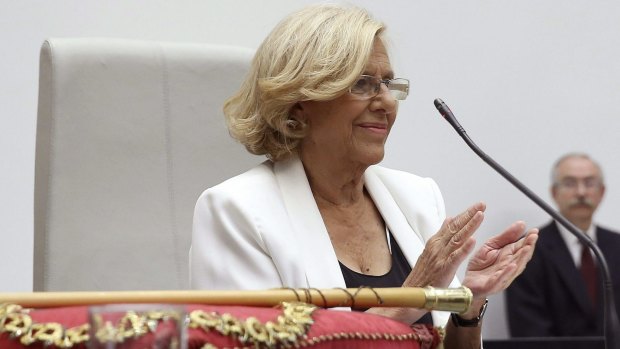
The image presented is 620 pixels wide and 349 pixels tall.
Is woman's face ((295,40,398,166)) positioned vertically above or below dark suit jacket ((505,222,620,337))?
above

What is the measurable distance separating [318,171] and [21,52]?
3.94 feet

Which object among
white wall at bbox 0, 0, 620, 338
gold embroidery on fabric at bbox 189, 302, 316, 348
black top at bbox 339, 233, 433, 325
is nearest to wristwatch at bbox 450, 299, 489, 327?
black top at bbox 339, 233, 433, 325

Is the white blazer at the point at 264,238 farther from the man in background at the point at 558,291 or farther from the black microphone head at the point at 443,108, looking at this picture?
the man in background at the point at 558,291

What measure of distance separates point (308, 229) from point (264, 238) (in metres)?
0.10

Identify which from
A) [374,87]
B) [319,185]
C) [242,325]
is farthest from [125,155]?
[242,325]

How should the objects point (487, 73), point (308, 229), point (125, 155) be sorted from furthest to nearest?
point (487, 73) < point (125, 155) < point (308, 229)

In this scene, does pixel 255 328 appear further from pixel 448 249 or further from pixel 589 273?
pixel 589 273

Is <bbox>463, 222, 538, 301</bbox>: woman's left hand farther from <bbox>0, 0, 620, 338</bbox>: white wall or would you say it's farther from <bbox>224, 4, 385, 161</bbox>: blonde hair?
<bbox>0, 0, 620, 338</bbox>: white wall

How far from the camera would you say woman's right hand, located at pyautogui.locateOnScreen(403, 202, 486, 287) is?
1610 millimetres

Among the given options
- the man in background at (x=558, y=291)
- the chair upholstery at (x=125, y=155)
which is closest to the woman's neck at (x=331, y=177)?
the chair upholstery at (x=125, y=155)

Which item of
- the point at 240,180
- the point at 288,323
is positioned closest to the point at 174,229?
the point at 240,180

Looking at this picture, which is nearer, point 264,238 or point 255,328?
point 255,328

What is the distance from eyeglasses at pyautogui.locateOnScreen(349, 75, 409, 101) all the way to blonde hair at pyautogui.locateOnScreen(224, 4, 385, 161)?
0.09 ft

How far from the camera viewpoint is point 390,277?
1.98 m
